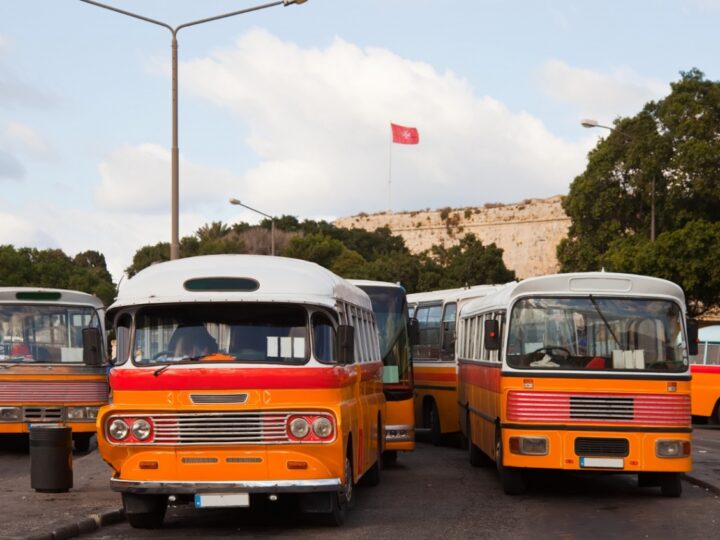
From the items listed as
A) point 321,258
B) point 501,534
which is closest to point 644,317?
point 501,534

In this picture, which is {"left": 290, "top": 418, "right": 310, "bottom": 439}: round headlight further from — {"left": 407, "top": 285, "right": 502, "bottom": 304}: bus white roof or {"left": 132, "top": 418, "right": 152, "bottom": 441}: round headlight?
{"left": 407, "top": 285, "right": 502, "bottom": 304}: bus white roof

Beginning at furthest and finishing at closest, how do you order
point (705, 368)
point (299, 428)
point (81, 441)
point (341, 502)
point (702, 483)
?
point (705, 368) → point (81, 441) → point (702, 483) → point (341, 502) → point (299, 428)

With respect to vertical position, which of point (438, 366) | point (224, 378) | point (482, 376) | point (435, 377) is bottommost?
point (435, 377)

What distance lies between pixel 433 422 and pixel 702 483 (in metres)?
9.22

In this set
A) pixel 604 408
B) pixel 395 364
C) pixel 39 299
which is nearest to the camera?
pixel 604 408

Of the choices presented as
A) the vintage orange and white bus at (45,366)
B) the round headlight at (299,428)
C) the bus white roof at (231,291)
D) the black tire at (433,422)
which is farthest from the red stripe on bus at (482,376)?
the vintage orange and white bus at (45,366)

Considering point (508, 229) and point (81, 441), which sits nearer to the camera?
point (81, 441)

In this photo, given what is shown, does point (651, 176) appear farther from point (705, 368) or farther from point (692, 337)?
point (692, 337)

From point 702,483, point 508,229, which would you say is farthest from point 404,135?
point 702,483

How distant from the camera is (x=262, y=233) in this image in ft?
403

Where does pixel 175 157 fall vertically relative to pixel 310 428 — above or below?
above

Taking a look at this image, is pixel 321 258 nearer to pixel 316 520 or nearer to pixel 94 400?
pixel 94 400

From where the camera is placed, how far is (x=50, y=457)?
618 inches

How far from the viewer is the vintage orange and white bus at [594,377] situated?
50.3 feet
